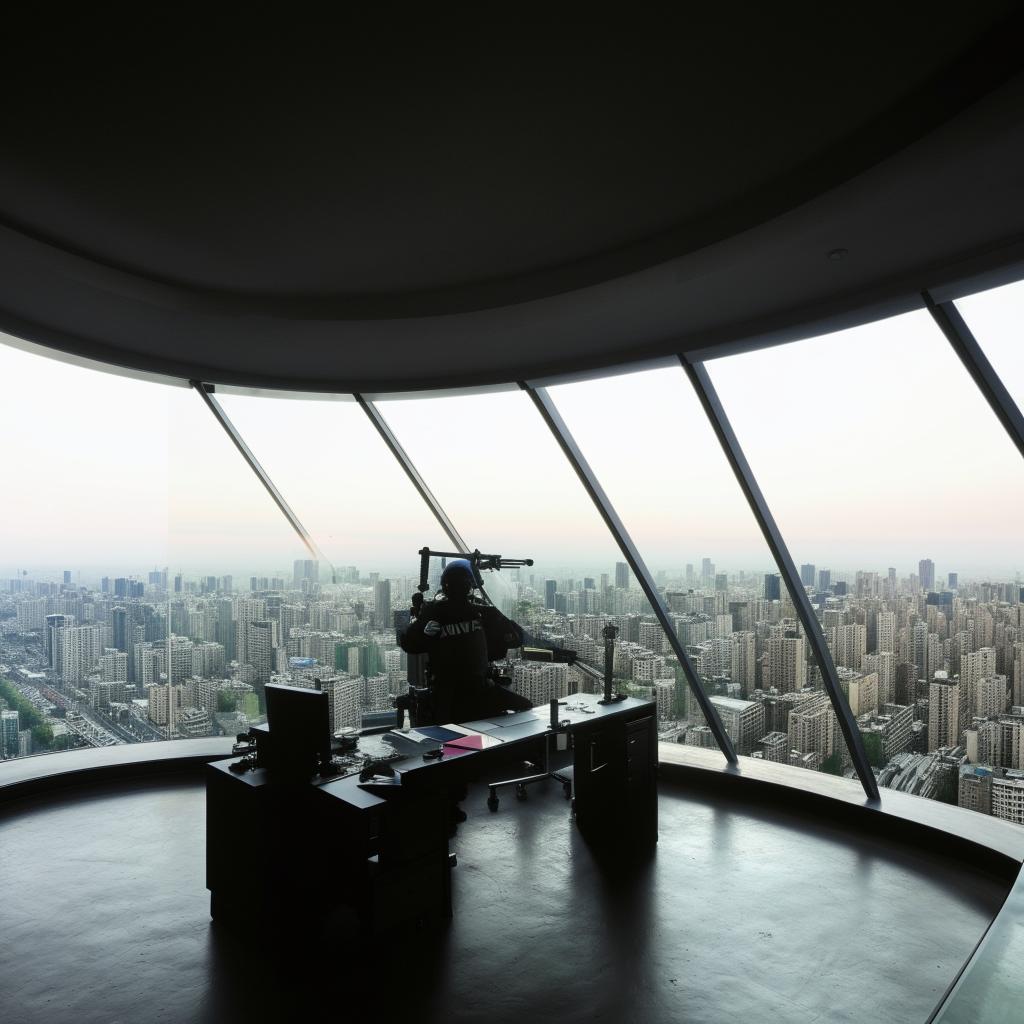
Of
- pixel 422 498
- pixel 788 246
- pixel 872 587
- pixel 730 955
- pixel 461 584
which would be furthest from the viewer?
pixel 422 498

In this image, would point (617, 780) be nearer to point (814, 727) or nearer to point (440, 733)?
point (440, 733)

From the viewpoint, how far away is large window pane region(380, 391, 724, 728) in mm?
5469

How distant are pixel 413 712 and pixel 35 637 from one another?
3019 millimetres

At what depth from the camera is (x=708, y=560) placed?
5035 millimetres

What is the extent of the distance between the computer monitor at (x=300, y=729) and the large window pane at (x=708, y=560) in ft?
9.61

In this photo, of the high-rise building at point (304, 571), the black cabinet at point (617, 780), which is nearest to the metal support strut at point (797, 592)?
the black cabinet at point (617, 780)

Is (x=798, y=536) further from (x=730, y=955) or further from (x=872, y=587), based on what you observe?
(x=730, y=955)

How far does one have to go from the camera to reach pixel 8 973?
296 cm

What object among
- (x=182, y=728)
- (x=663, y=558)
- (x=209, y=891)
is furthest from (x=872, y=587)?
(x=182, y=728)

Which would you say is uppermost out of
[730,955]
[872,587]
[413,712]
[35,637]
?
[872,587]

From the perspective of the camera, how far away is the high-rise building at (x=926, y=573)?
4.06 meters

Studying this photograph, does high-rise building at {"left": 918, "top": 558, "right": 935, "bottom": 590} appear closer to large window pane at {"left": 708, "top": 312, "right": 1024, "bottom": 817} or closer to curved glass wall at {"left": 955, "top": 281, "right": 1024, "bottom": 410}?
large window pane at {"left": 708, "top": 312, "right": 1024, "bottom": 817}

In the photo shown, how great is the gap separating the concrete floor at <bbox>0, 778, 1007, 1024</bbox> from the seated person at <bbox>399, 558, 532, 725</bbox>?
84 cm

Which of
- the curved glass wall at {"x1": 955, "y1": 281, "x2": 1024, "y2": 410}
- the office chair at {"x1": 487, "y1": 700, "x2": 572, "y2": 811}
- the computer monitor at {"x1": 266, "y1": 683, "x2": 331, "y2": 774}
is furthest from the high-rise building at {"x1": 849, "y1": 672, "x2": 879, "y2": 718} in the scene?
the computer monitor at {"x1": 266, "y1": 683, "x2": 331, "y2": 774}
